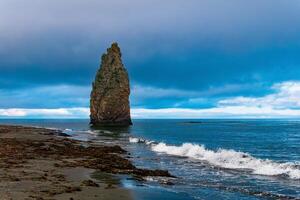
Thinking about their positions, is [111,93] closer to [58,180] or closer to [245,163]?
[245,163]

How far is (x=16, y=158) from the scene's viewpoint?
32406 millimetres

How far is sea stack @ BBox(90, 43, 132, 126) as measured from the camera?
5906 inches

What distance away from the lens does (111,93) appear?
151500 mm

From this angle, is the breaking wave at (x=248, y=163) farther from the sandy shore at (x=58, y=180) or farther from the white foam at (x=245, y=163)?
the sandy shore at (x=58, y=180)

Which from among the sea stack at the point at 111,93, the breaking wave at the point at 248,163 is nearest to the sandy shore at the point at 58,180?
the breaking wave at the point at 248,163

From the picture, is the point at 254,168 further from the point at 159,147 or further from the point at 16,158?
the point at 159,147

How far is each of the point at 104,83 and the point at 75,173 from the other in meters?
130

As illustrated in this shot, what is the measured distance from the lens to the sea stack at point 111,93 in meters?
150

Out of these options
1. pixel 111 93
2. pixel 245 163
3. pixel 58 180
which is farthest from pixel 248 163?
pixel 111 93

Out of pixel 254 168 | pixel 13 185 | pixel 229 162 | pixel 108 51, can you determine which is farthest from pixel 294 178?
pixel 108 51

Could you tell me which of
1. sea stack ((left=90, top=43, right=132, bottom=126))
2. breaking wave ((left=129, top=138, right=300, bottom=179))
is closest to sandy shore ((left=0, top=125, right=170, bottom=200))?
breaking wave ((left=129, top=138, right=300, bottom=179))

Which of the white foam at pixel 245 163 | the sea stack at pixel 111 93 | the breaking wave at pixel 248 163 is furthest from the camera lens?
the sea stack at pixel 111 93

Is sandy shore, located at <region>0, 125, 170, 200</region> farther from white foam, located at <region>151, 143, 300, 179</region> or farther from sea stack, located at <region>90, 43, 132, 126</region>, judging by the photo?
sea stack, located at <region>90, 43, 132, 126</region>

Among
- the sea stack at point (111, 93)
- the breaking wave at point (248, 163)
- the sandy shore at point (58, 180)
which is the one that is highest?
the sea stack at point (111, 93)
